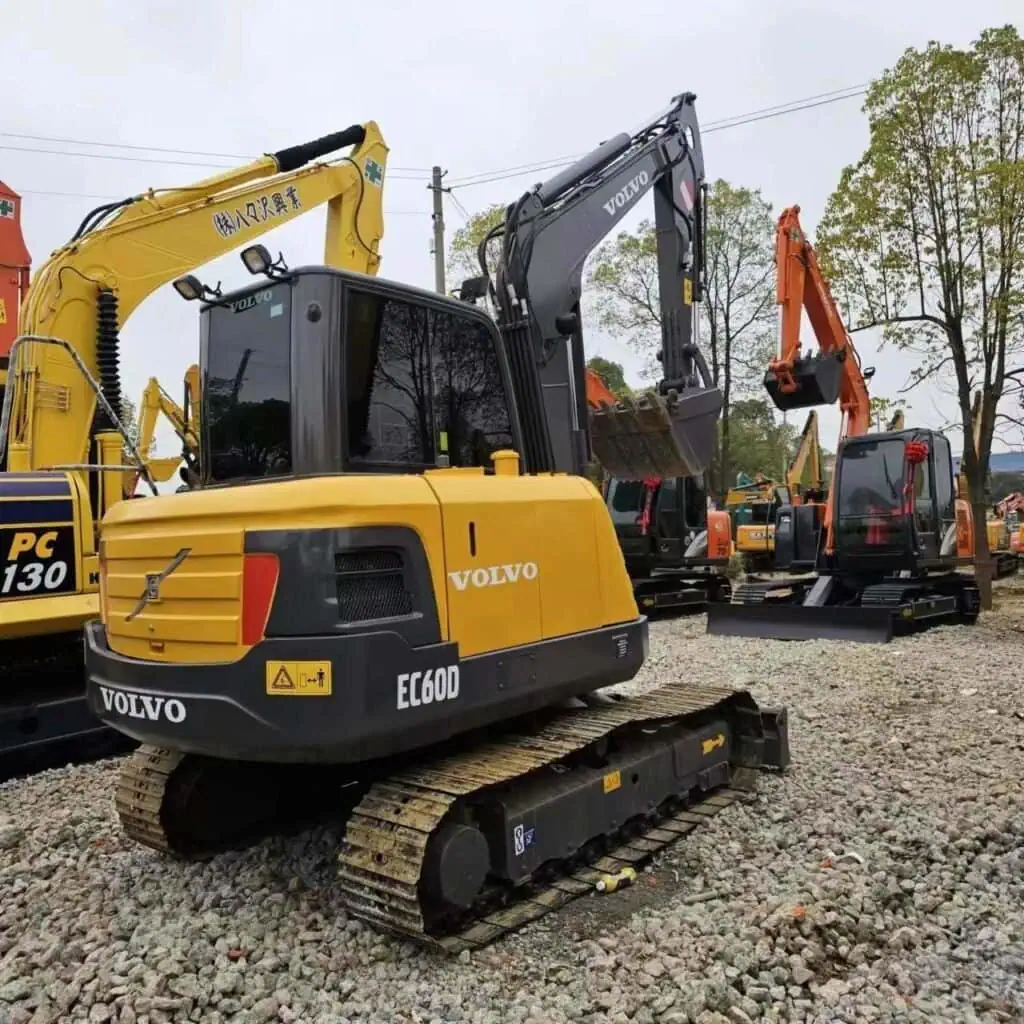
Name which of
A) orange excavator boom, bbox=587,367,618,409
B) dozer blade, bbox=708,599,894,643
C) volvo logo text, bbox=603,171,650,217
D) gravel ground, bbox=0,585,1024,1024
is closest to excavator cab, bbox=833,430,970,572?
dozer blade, bbox=708,599,894,643

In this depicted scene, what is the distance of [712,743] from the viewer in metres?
5.00

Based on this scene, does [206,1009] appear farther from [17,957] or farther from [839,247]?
[839,247]

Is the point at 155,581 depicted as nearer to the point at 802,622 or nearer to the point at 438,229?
the point at 802,622

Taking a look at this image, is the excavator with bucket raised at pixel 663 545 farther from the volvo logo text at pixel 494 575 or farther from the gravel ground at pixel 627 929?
the volvo logo text at pixel 494 575

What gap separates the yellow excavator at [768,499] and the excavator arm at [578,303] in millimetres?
11213


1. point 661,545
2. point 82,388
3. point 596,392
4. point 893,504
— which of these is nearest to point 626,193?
point 596,392

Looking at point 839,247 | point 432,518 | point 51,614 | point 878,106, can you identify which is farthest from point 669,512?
point 432,518

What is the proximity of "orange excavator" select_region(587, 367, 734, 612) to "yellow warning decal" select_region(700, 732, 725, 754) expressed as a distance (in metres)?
8.13

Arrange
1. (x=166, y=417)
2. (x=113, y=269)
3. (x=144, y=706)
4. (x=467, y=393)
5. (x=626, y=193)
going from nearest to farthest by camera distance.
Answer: (x=144, y=706)
(x=467, y=393)
(x=626, y=193)
(x=113, y=269)
(x=166, y=417)

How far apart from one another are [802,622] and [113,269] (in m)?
8.02

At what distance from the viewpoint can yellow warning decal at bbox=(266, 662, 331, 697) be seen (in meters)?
3.19

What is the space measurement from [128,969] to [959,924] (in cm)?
310

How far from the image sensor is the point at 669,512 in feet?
45.4

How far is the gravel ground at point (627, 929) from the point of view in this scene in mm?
3109
